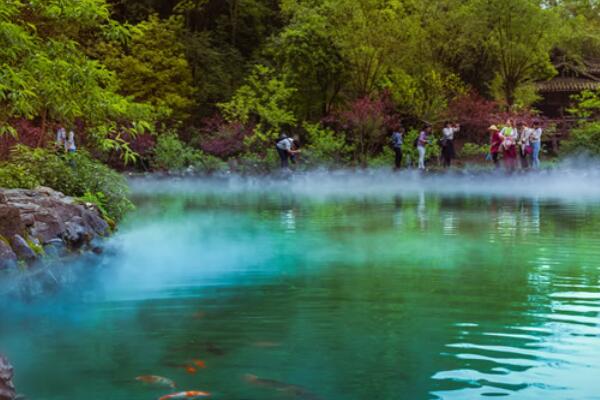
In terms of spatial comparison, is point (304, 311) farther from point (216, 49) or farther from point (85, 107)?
point (216, 49)

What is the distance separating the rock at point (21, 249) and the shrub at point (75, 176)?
4775 mm

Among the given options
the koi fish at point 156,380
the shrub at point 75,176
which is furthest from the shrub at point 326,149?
the koi fish at point 156,380

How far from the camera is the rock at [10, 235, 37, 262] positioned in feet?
34.5

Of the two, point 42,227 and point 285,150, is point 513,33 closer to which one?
point 285,150

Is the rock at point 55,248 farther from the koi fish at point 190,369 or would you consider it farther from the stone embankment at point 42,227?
the koi fish at point 190,369

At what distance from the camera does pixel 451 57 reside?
41938mm

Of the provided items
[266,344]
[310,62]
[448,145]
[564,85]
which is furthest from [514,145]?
[266,344]

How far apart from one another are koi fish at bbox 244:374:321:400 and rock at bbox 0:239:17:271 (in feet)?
14.9

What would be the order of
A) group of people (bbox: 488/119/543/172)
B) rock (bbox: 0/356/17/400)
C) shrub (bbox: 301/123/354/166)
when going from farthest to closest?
1. shrub (bbox: 301/123/354/166)
2. group of people (bbox: 488/119/543/172)
3. rock (bbox: 0/356/17/400)

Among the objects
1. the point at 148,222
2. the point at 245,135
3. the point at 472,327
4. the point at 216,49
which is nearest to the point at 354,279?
the point at 472,327

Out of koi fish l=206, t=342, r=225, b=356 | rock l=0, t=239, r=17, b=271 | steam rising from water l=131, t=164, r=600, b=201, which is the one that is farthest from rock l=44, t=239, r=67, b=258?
steam rising from water l=131, t=164, r=600, b=201

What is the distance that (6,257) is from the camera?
32.3ft

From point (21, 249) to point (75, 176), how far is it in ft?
19.0

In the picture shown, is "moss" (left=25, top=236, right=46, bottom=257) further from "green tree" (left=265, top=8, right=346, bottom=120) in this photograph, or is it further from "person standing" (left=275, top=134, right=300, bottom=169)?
"green tree" (left=265, top=8, right=346, bottom=120)
